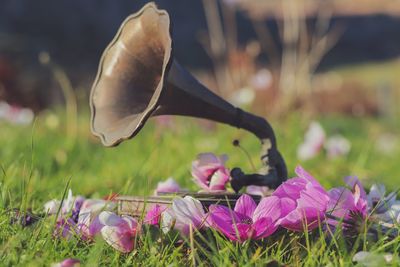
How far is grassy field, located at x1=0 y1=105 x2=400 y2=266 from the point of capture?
177 centimetres

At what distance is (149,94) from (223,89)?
21.6 ft

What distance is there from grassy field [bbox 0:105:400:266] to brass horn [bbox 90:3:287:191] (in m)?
0.22

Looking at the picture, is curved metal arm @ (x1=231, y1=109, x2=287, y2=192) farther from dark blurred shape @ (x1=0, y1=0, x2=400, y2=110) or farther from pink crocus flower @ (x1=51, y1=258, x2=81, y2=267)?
dark blurred shape @ (x1=0, y1=0, x2=400, y2=110)

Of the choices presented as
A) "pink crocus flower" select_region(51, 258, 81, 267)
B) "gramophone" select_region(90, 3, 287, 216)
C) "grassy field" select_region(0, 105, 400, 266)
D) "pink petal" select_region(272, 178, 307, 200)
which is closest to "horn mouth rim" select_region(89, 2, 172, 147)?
"gramophone" select_region(90, 3, 287, 216)

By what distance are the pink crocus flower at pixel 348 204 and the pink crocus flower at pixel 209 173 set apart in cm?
49

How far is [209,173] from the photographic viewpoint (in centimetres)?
234

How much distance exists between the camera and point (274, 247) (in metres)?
1.90

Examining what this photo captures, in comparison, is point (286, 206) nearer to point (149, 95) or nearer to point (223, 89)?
point (149, 95)

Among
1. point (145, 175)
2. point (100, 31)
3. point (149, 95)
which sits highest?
point (149, 95)

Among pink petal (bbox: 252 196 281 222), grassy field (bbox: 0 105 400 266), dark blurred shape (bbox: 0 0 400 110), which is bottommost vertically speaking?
dark blurred shape (bbox: 0 0 400 110)

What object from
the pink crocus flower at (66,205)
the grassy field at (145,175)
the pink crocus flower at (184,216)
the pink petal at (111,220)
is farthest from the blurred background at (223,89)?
the pink crocus flower at (184,216)

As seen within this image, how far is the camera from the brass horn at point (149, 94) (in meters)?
2.29

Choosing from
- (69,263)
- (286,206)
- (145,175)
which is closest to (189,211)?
(286,206)

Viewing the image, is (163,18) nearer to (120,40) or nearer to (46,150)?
(120,40)
